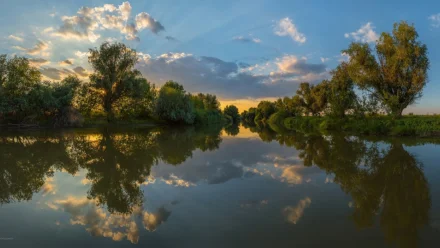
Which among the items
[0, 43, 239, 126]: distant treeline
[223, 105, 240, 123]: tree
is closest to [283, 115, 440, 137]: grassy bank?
[0, 43, 239, 126]: distant treeline

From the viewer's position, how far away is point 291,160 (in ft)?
41.6

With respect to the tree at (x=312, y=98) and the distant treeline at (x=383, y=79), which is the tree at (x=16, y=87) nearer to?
the distant treeline at (x=383, y=79)

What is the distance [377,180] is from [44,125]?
147 feet

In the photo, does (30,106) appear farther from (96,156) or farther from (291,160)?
(291,160)

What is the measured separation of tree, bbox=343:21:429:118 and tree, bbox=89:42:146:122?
36.5m

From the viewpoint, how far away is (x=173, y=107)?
52312 mm

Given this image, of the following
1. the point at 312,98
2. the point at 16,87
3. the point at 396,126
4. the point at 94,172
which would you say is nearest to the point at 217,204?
the point at 94,172

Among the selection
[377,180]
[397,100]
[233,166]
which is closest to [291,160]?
[233,166]

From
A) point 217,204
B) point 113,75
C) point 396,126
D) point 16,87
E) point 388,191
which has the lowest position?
point 217,204

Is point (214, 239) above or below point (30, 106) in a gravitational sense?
below

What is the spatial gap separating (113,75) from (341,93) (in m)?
38.9

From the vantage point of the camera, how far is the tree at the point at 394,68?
2952cm

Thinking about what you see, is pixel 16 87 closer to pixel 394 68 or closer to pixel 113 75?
pixel 113 75

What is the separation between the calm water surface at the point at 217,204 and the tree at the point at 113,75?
38574mm
